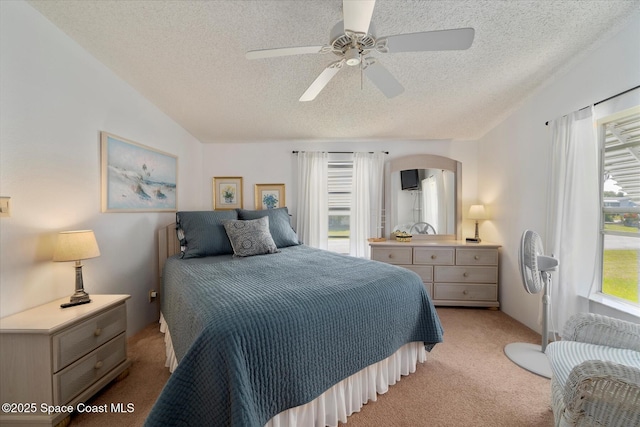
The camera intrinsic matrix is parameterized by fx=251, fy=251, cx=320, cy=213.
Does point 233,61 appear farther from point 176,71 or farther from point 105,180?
point 105,180

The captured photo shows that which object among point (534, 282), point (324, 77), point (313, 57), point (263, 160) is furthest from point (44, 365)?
point (534, 282)

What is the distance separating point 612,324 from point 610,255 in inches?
36.8

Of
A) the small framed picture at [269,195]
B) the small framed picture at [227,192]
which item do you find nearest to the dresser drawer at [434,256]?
the small framed picture at [269,195]

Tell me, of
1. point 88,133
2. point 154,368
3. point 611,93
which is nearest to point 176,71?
point 88,133

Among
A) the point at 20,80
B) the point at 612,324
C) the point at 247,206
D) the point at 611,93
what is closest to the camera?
the point at 612,324

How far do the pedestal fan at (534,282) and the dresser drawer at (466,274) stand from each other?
2.96 feet

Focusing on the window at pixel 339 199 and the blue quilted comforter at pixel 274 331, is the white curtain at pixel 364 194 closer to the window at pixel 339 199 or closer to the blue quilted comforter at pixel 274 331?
the window at pixel 339 199

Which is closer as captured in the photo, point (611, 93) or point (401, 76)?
point (611, 93)

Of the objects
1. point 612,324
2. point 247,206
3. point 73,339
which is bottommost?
point 73,339

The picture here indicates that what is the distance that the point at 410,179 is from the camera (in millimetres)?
3572

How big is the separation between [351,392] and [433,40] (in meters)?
2.01

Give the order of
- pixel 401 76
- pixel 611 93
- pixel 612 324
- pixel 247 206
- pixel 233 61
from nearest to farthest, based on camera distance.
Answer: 1. pixel 612 324
2. pixel 611 93
3. pixel 233 61
4. pixel 401 76
5. pixel 247 206

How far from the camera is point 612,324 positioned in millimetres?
1317

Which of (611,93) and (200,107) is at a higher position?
(200,107)
